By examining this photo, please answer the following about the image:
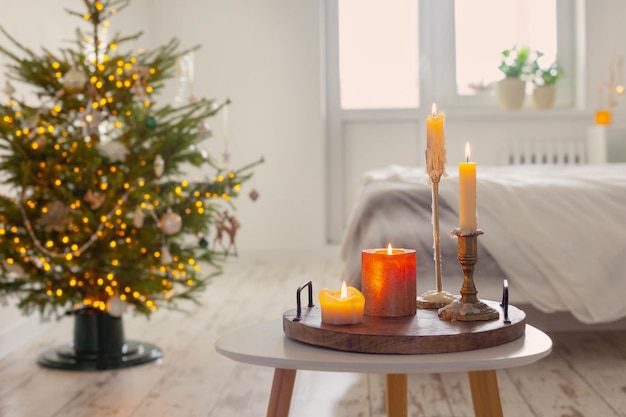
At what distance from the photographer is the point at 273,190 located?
225 inches

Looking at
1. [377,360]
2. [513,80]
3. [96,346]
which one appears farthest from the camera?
[513,80]

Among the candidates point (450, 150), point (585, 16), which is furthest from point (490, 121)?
point (585, 16)

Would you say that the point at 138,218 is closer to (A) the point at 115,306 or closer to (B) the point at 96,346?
(A) the point at 115,306

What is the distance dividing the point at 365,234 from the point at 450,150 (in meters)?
2.95

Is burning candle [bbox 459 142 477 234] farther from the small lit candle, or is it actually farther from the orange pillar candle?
the small lit candle

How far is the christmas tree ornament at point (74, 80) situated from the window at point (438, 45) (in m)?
3.23

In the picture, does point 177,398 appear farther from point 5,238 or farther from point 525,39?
point 525,39

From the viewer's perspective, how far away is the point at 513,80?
568cm

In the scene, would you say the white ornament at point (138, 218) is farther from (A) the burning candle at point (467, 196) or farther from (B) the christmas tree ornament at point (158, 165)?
(A) the burning candle at point (467, 196)

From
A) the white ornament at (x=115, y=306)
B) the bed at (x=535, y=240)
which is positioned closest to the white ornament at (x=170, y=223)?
the white ornament at (x=115, y=306)

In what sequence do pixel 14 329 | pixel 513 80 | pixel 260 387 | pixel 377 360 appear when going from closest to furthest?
1. pixel 377 360
2. pixel 260 387
3. pixel 14 329
4. pixel 513 80

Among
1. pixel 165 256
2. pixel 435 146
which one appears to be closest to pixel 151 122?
pixel 165 256

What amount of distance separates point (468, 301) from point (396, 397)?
9.6 inches

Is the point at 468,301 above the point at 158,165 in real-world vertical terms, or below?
below
